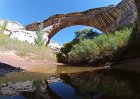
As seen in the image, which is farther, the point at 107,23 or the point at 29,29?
the point at 29,29

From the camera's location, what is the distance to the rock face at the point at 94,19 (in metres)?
22.9

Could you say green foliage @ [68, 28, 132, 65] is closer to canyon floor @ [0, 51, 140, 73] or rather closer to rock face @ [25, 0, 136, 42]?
canyon floor @ [0, 51, 140, 73]

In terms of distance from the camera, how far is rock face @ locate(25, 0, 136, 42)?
2289 cm

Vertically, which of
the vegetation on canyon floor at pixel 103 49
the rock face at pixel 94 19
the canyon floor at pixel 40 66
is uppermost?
the rock face at pixel 94 19

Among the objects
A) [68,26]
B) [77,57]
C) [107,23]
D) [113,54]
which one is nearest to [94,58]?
[113,54]

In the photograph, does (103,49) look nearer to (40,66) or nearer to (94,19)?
(40,66)

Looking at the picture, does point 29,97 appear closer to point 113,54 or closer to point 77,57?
point 113,54

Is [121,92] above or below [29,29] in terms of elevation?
below

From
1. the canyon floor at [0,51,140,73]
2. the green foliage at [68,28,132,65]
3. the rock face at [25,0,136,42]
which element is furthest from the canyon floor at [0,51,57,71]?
the rock face at [25,0,136,42]

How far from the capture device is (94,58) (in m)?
11.5

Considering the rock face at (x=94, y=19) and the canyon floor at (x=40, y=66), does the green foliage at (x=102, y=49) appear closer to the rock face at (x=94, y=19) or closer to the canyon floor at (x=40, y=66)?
the canyon floor at (x=40, y=66)

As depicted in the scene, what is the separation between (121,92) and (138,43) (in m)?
6.57

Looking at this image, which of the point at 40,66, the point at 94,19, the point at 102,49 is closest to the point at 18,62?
the point at 40,66

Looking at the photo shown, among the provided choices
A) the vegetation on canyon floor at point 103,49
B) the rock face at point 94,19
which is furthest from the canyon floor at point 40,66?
the rock face at point 94,19
